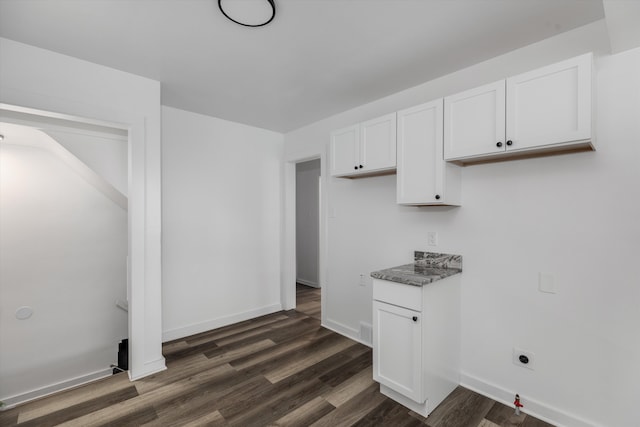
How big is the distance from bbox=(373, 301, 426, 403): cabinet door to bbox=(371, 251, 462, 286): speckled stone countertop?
222 mm

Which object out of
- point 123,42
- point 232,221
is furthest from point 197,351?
point 123,42

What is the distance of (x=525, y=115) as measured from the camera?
5.81ft

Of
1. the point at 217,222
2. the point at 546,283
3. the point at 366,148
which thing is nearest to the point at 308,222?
the point at 217,222

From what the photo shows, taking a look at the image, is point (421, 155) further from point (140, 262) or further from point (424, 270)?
point (140, 262)

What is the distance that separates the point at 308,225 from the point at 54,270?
3.96 meters

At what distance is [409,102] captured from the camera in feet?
9.09

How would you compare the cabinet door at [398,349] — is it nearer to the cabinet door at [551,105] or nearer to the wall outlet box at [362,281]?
the wall outlet box at [362,281]

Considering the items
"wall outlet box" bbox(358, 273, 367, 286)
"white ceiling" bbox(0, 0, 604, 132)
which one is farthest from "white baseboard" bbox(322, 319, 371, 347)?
"white ceiling" bbox(0, 0, 604, 132)

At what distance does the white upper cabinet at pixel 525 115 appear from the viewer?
159 cm

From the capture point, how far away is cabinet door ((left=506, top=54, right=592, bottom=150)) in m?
1.58

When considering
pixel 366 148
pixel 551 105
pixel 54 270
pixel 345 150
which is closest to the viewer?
pixel 551 105

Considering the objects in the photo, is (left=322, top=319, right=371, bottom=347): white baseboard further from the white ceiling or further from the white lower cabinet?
the white ceiling

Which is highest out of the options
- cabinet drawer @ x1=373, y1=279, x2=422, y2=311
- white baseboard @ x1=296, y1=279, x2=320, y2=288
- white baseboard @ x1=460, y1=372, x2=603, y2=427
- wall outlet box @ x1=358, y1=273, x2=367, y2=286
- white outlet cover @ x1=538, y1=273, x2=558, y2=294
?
white outlet cover @ x1=538, y1=273, x2=558, y2=294

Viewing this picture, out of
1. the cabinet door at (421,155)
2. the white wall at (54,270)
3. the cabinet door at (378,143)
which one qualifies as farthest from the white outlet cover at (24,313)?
the cabinet door at (421,155)
